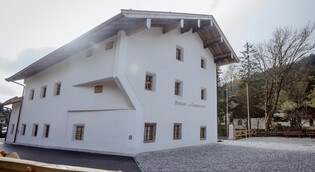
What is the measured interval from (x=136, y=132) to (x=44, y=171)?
823 centimetres

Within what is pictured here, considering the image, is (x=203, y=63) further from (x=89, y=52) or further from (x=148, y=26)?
(x=89, y=52)

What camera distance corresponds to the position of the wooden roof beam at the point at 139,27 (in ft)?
29.7

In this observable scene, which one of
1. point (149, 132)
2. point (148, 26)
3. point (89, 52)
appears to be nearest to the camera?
point (148, 26)

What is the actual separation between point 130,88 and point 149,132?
111 inches

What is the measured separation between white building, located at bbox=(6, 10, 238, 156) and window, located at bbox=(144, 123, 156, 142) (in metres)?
0.05

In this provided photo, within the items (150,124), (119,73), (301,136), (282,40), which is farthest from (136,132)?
(282,40)

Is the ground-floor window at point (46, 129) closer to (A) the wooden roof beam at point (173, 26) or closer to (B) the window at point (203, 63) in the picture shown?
(A) the wooden roof beam at point (173, 26)

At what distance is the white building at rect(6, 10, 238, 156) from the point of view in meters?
9.85

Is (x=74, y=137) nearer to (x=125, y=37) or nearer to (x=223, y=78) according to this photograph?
(x=125, y=37)

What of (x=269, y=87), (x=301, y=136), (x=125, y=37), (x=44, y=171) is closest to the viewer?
(x=44, y=171)

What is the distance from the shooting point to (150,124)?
1073cm

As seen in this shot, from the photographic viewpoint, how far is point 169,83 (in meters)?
12.2

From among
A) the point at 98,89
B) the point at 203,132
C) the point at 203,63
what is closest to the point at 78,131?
the point at 98,89

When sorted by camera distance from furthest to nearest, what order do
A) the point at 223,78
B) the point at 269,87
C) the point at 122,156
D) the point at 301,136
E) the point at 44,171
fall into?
the point at 223,78, the point at 269,87, the point at 301,136, the point at 122,156, the point at 44,171
